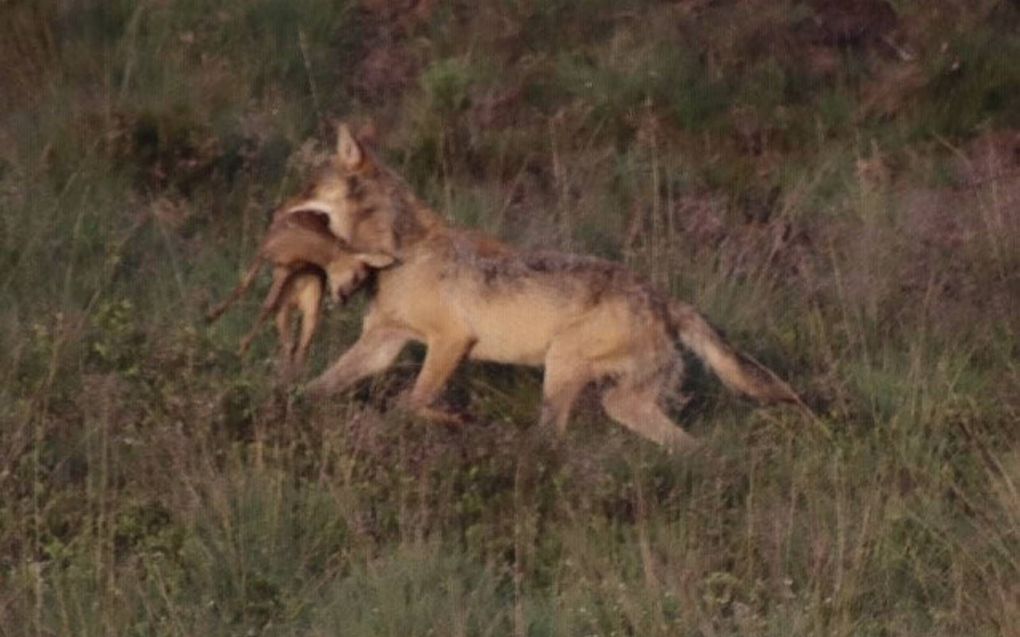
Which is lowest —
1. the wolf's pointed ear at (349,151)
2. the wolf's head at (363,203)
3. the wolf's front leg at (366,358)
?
the wolf's front leg at (366,358)

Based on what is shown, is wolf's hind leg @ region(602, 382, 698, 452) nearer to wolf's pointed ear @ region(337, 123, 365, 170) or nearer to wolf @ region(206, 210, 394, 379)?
wolf @ region(206, 210, 394, 379)

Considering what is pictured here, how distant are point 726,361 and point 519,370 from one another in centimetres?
90

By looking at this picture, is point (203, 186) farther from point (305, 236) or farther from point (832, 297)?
point (832, 297)

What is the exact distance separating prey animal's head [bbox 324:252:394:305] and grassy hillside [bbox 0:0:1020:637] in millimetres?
300

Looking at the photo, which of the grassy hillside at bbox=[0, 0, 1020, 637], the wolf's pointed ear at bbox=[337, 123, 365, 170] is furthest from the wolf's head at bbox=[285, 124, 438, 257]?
the grassy hillside at bbox=[0, 0, 1020, 637]

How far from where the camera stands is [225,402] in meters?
8.80

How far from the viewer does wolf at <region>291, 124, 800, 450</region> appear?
9352 millimetres

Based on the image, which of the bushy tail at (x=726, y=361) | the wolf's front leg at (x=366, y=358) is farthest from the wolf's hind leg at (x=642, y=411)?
the wolf's front leg at (x=366, y=358)

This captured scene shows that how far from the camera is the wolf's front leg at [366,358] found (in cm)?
953

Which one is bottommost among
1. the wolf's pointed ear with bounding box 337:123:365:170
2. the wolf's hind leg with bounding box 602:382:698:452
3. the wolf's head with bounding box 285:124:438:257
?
the wolf's hind leg with bounding box 602:382:698:452

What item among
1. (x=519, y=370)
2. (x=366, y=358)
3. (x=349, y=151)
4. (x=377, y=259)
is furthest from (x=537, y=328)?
(x=349, y=151)

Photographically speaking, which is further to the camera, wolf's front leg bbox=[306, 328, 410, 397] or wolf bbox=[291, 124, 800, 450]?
wolf's front leg bbox=[306, 328, 410, 397]

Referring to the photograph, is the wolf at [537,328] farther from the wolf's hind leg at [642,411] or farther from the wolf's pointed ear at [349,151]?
the wolf's pointed ear at [349,151]

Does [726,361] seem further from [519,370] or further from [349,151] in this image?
[349,151]
